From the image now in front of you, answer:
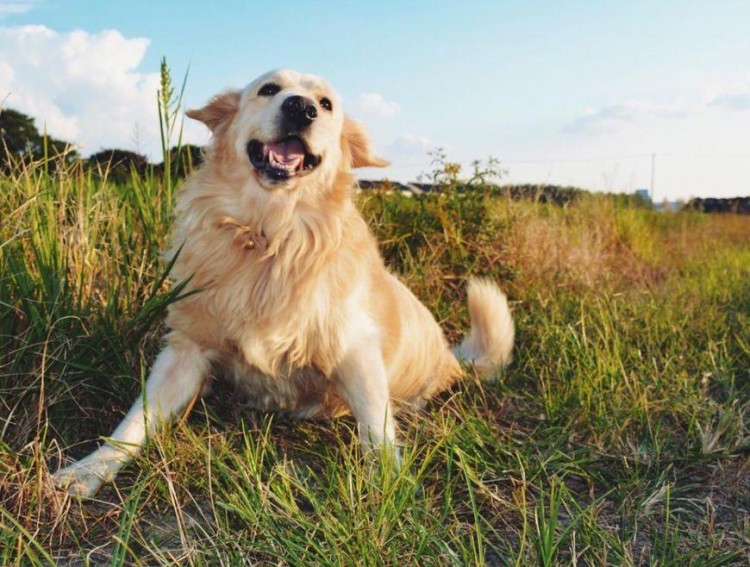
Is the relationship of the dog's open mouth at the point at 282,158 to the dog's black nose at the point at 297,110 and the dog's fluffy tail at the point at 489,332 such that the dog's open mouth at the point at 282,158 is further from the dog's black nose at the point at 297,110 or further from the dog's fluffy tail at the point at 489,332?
the dog's fluffy tail at the point at 489,332

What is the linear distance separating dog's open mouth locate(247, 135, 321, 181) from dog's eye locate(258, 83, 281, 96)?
0.21 m

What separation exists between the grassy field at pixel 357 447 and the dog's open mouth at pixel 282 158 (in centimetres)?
54

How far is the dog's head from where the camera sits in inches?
97.3

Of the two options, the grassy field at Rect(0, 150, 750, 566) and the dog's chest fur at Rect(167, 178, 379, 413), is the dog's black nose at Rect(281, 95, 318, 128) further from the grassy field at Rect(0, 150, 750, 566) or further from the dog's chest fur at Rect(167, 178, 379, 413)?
the grassy field at Rect(0, 150, 750, 566)

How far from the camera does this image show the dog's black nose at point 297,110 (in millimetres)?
2445

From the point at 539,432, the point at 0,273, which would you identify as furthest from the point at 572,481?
the point at 0,273

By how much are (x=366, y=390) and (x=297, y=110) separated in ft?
3.17

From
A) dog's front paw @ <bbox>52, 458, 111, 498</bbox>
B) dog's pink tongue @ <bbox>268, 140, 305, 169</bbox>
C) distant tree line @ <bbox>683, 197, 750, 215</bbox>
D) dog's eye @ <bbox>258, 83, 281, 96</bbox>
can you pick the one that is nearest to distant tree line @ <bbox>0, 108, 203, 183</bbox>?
dog's eye @ <bbox>258, 83, 281, 96</bbox>

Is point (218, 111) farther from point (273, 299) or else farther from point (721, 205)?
point (721, 205)

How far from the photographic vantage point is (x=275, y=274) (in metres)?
2.46

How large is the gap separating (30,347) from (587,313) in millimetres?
2779

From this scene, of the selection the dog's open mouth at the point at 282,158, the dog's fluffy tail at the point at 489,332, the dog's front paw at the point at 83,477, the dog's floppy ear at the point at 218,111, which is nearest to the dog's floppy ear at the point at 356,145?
the dog's open mouth at the point at 282,158

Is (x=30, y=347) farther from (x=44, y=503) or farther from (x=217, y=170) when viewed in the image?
(x=217, y=170)

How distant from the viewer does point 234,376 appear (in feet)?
8.54
